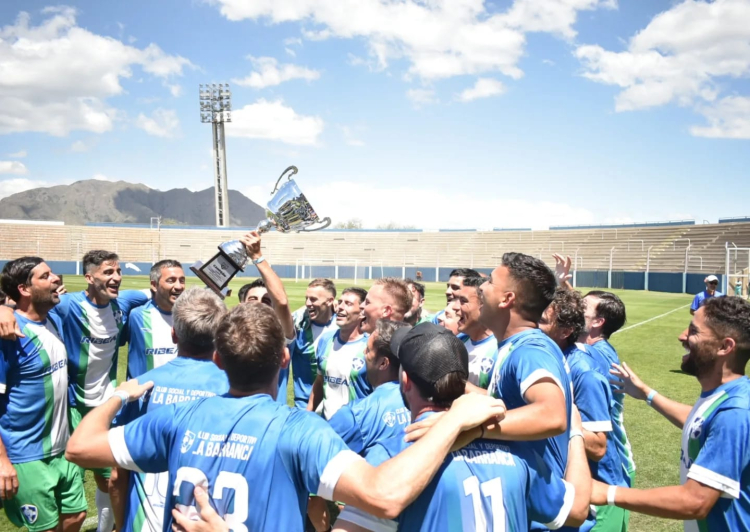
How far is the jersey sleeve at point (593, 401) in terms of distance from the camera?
351cm

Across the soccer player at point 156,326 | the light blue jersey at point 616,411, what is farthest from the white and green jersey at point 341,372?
the light blue jersey at point 616,411

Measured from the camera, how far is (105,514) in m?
4.87

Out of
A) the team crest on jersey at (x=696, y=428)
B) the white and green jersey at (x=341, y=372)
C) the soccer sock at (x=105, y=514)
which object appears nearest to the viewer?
the team crest on jersey at (x=696, y=428)

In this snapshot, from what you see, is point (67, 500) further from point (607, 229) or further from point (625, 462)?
point (607, 229)

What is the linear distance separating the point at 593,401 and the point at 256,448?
232 centimetres

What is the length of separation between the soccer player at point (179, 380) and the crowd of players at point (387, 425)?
1 cm

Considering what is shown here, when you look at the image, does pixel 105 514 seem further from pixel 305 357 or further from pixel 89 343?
pixel 305 357

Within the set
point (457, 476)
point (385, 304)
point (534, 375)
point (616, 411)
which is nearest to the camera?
point (457, 476)

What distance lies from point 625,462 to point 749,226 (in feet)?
168

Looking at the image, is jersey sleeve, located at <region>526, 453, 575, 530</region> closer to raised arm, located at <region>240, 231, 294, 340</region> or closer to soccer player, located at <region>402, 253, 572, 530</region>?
soccer player, located at <region>402, 253, 572, 530</region>

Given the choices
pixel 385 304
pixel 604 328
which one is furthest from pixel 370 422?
pixel 604 328

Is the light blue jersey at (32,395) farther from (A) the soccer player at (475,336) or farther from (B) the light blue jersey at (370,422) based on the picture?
(A) the soccer player at (475,336)

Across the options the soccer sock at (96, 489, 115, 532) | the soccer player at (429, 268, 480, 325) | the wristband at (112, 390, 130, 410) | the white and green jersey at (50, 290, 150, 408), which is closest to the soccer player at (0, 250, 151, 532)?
the white and green jersey at (50, 290, 150, 408)

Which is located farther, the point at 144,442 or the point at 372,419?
the point at 372,419
